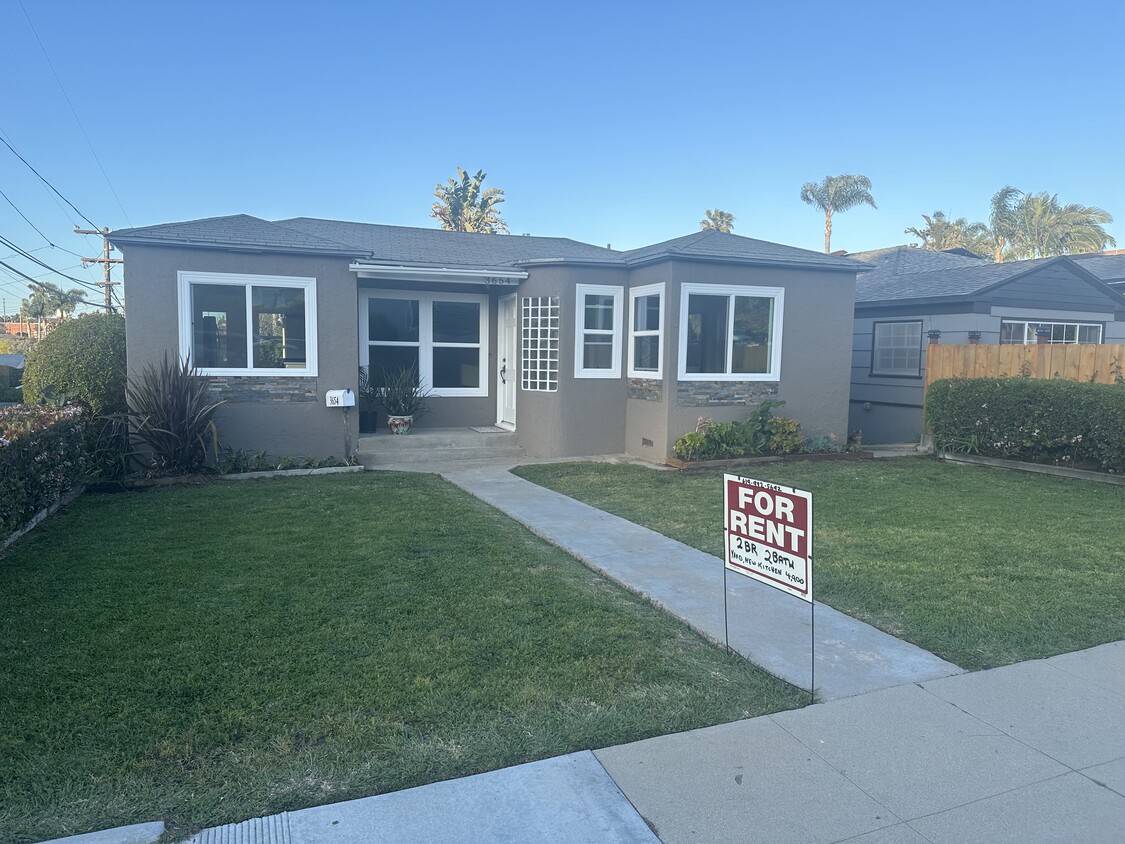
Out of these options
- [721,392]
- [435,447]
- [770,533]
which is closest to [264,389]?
[435,447]

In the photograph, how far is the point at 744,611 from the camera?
5230 mm

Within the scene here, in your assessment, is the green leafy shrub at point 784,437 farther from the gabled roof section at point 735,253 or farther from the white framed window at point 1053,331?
the white framed window at point 1053,331

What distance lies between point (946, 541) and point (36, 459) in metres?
8.38

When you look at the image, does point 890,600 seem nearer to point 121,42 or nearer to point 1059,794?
point 1059,794

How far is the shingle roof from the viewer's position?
10523 mm

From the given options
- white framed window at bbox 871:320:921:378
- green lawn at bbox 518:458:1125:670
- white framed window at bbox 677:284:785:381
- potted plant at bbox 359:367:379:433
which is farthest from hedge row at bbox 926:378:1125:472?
potted plant at bbox 359:367:379:433

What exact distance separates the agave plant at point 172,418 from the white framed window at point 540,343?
479 centimetres

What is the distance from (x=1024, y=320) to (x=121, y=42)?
61.2ft

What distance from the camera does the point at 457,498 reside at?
29.6ft

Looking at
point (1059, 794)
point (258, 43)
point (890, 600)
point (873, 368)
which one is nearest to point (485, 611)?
point (890, 600)

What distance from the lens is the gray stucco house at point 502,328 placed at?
10.7m

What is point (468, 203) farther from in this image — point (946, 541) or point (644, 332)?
point (946, 541)

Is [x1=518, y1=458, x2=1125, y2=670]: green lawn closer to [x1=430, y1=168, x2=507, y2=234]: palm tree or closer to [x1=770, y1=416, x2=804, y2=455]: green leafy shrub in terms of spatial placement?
[x1=770, y1=416, x2=804, y2=455]: green leafy shrub

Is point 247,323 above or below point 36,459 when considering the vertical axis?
above
